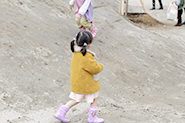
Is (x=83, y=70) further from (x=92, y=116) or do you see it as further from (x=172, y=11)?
(x=172, y=11)

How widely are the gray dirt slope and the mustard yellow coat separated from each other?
57cm

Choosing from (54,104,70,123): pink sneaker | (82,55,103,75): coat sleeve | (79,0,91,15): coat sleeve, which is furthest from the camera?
(79,0,91,15): coat sleeve

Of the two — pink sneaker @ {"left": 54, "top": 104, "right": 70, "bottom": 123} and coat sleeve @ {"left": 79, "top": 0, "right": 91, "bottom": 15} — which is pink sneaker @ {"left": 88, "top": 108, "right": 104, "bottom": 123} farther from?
coat sleeve @ {"left": 79, "top": 0, "right": 91, "bottom": 15}

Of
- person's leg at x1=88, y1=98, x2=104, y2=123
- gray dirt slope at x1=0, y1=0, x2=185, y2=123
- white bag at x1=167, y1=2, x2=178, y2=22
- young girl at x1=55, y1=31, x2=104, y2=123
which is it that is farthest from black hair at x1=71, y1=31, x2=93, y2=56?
white bag at x1=167, y1=2, x2=178, y2=22

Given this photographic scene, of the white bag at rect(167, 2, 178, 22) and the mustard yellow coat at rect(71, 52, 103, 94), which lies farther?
the white bag at rect(167, 2, 178, 22)

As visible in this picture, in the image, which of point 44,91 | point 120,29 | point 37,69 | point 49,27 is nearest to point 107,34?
point 120,29

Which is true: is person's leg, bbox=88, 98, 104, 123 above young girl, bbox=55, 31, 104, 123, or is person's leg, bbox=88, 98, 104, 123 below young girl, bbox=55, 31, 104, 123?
below

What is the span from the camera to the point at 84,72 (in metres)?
3.37

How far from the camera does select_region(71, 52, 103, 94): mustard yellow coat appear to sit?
3.32 metres

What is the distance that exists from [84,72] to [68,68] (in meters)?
2.20

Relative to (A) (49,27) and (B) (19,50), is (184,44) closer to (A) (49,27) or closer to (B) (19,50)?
(A) (49,27)

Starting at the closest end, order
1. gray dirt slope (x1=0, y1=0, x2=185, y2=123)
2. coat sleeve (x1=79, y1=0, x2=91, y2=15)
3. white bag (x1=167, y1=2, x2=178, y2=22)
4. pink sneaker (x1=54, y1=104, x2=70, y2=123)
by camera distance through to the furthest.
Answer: pink sneaker (x1=54, y1=104, x2=70, y2=123) → gray dirt slope (x1=0, y1=0, x2=185, y2=123) → coat sleeve (x1=79, y1=0, x2=91, y2=15) → white bag (x1=167, y1=2, x2=178, y2=22)

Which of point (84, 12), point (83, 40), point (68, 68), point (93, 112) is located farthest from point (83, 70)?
point (84, 12)

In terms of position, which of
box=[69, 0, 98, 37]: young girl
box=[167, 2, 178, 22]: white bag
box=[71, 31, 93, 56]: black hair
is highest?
box=[71, 31, 93, 56]: black hair
